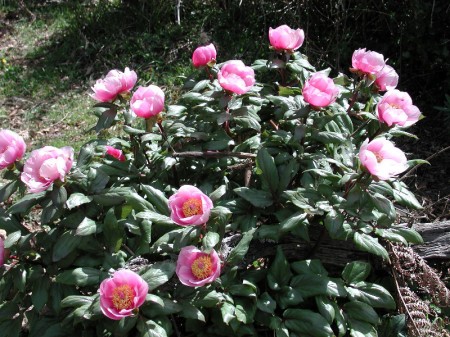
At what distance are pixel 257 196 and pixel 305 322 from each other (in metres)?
0.50

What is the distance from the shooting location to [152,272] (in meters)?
1.95

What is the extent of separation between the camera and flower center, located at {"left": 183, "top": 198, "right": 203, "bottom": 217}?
75.8 inches

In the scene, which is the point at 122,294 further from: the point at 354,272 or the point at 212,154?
the point at 354,272

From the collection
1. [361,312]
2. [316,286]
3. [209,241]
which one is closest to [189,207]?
[209,241]

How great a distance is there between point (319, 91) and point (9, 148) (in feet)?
3.83

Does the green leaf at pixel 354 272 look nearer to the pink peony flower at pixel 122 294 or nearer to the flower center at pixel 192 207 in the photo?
the flower center at pixel 192 207

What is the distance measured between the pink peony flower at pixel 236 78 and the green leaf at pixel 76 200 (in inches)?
27.3

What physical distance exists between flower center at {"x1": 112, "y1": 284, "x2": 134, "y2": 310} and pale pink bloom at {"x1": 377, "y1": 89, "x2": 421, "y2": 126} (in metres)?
1.15

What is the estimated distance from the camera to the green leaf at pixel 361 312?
2.20 metres

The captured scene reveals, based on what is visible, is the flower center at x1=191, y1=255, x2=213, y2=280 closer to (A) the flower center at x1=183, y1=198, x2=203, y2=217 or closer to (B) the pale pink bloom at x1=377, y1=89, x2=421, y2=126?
(A) the flower center at x1=183, y1=198, x2=203, y2=217

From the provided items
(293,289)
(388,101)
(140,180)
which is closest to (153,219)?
(140,180)

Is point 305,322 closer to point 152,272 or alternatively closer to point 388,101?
point 152,272

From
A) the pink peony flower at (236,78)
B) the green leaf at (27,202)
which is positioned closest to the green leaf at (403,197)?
the pink peony flower at (236,78)

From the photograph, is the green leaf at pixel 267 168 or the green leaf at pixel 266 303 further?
the green leaf at pixel 267 168
